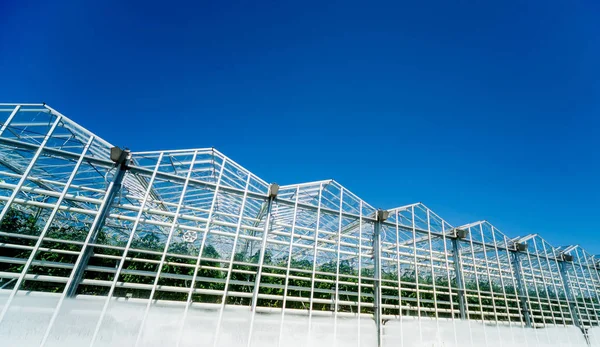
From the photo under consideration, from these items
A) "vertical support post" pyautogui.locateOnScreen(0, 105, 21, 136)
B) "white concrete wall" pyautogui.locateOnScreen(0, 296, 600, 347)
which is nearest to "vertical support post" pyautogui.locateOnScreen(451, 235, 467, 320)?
"white concrete wall" pyautogui.locateOnScreen(0, 296, 600, 347)

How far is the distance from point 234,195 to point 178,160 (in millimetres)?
1946

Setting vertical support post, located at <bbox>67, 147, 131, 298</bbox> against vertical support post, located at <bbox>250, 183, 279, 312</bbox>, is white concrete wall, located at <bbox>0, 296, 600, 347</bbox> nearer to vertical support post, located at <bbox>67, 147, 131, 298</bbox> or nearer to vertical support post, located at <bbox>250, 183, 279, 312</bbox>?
vertical support post, located at <bbox>250, 183, 279, 312</bbox>

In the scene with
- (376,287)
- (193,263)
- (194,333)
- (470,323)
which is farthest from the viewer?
(470,323)

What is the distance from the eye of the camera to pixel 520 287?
1140 centimetres

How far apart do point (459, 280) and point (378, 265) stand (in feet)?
13.0

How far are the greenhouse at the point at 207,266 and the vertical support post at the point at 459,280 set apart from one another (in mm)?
50

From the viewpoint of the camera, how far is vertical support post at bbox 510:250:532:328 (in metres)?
10.7

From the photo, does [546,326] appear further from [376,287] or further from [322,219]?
[322,219]

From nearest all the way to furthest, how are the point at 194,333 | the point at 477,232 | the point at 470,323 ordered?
the point at 194,333 → the point at 470,323 → the point at 477,232

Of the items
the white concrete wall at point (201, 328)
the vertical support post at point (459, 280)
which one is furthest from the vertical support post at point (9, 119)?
the vertical support post at point (459, 280)

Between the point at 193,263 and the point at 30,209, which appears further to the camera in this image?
the point at 193,263

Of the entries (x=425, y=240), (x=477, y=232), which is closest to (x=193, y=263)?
(x=425, y=240)

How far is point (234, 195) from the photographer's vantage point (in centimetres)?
774

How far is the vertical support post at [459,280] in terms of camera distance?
9.35m
